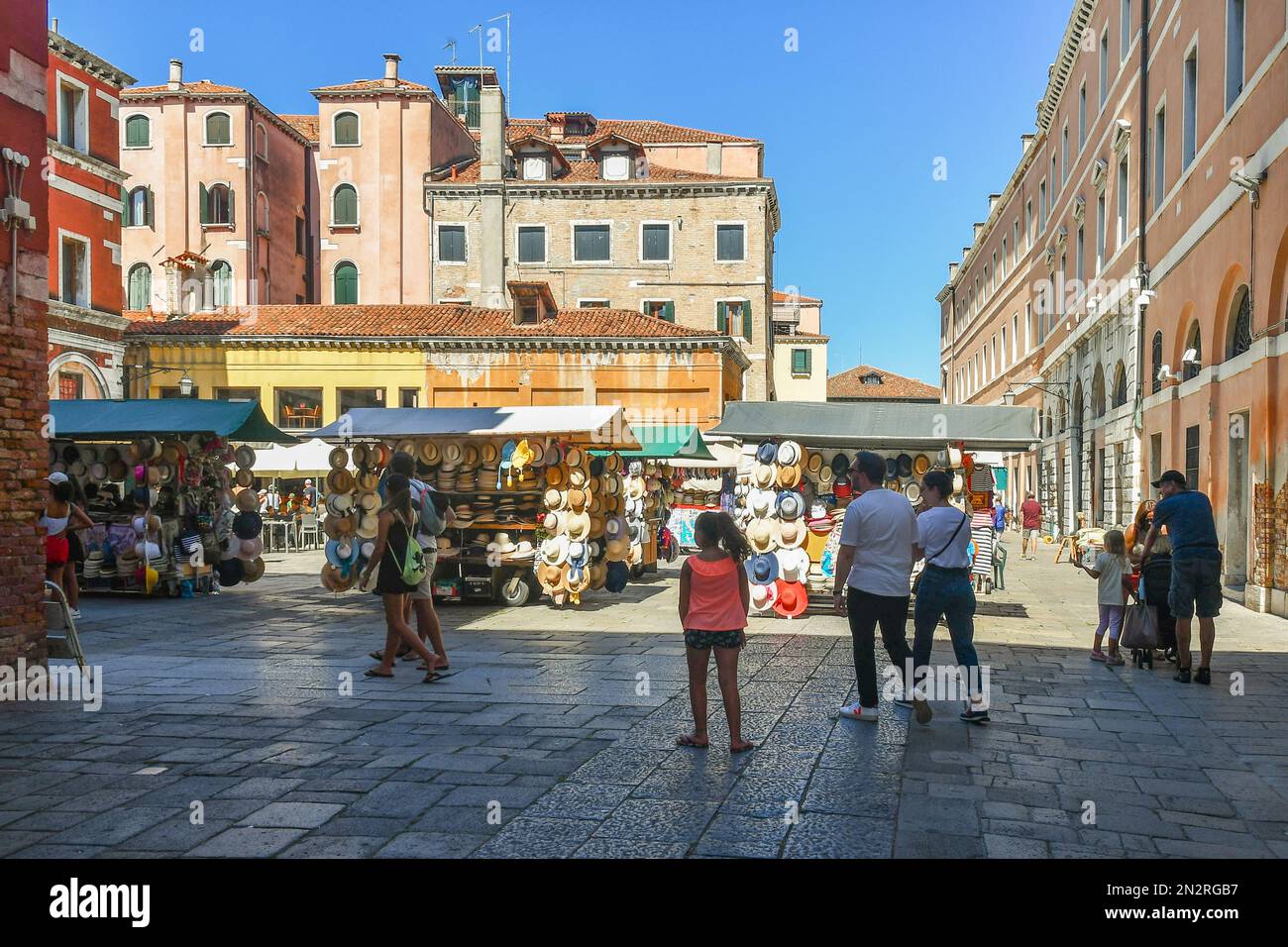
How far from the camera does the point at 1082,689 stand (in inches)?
333

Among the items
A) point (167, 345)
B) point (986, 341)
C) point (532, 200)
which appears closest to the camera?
point (167, 345)

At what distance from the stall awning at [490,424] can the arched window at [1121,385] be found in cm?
1385

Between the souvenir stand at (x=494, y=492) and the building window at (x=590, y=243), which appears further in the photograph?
the building window at (x=590, y=243)

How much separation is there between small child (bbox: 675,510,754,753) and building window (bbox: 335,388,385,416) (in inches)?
1240

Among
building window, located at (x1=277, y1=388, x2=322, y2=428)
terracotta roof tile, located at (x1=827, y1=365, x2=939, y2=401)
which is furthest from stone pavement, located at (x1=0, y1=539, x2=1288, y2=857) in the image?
terracotta roof tile, located at (x1=827, y1=365, x2=939, y2=401)

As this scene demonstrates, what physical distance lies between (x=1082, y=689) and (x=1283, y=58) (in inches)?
352

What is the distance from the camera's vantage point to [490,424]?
14109 mm

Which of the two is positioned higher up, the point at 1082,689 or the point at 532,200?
Answer: the point at 532,200

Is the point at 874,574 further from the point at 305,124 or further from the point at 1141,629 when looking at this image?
the point at 305,124

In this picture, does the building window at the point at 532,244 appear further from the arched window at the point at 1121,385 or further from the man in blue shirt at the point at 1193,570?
the man in blue shirt at the point at 1193,570

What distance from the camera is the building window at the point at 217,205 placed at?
4079 centimetres

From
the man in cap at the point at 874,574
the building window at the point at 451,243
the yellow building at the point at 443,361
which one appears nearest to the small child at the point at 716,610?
the man in cap at the point at 874,574
